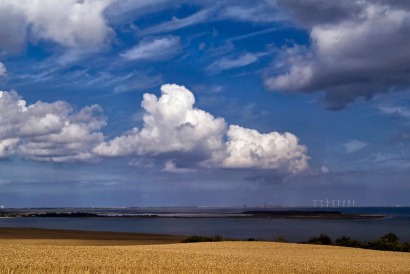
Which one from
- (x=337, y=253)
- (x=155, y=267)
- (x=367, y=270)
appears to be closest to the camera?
(x=155, y=267)

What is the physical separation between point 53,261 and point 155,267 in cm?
477

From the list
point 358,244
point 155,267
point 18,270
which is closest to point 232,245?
point 358,244

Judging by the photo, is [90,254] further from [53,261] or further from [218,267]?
[218,267]

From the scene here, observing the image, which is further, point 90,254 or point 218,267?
point 90,254

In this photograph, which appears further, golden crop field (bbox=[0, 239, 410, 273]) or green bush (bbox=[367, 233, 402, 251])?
green bush (bbox=[367, 233, 402, 251])

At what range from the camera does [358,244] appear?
45875 millimetres

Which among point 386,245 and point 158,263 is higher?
point 158,263

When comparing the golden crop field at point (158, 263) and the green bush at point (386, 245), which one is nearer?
the golden crop field at point (158, 263)

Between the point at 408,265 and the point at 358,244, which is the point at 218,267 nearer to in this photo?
the point at 408,265

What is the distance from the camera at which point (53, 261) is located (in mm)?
24109

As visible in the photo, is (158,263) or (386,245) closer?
(158,263)

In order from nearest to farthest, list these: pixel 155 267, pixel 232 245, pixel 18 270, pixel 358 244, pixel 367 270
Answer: pixel 18 270 → pixel 155 267 → pixel 367 270 → pixel 232 245 → pixel 358 244

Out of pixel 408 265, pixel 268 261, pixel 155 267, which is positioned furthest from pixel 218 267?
pixel 408 265

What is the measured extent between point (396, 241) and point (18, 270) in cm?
3485
